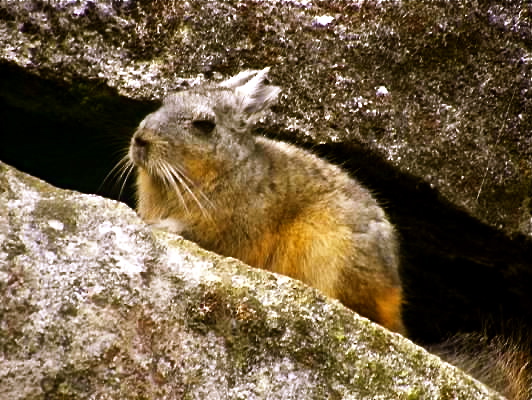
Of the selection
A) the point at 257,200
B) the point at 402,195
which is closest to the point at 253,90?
the point at 257,200

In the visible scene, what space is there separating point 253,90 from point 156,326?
233cm

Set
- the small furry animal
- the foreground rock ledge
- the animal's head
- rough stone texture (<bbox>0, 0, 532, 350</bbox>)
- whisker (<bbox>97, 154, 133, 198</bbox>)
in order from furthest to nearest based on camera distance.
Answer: rough stone texture (<bbox>0, 0, 532, 350</bbox>), whisker (<bbox>97, 154, 133, 198</bbox>), the animal's head, the small furry animal, the foreground rock ledge

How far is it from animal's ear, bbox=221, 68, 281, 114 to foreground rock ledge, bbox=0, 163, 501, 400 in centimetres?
181

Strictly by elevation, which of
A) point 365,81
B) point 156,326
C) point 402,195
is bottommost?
point 156,326

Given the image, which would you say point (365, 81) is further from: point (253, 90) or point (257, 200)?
point (257, 200)

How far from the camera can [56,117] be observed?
678 cm

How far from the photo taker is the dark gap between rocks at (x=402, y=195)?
6.48 meters

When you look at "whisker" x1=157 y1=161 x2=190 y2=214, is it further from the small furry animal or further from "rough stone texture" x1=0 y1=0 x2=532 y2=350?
"rough stone texture" x1=0 y1=0 x2=532 y2=350

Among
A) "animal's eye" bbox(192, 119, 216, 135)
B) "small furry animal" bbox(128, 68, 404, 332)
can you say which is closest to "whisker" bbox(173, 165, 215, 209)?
"small furry animal" bbox(128, 68, 404, 332)

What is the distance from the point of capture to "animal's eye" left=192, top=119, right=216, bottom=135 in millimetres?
6324

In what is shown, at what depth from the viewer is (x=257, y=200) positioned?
6262 mm

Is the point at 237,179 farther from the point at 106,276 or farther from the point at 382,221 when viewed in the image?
the point at 106,276

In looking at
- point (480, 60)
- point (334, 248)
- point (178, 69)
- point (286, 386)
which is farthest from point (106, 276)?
point (480, 60)

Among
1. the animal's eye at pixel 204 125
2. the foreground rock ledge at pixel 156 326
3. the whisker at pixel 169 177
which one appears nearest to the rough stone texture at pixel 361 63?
the animal's eye at pixel 204 125
